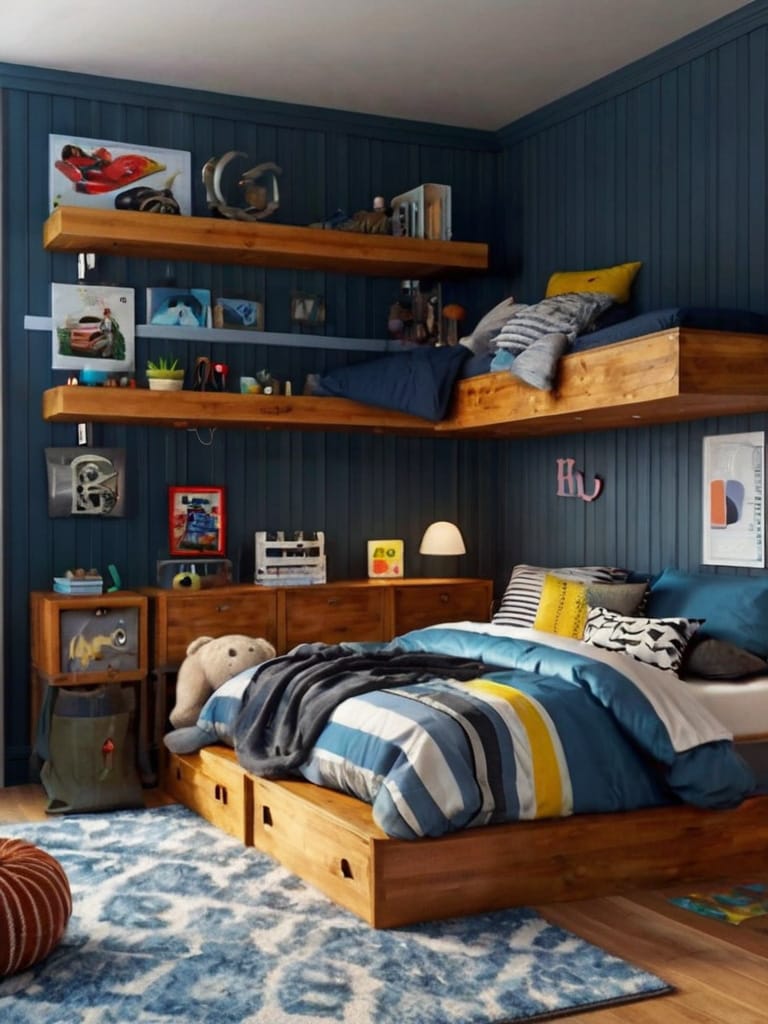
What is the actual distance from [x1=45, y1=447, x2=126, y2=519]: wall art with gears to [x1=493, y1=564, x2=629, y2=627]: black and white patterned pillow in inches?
67.1

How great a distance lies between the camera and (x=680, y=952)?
342cm

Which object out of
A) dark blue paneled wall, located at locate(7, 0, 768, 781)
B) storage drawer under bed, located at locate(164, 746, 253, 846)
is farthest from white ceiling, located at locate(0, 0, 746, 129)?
storage drawer under bed, located at locate(164, 746, 253, 846)

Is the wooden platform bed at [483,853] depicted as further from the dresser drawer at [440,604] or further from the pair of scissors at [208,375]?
the pair of scissors at [208,375]

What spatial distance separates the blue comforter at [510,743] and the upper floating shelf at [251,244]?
6.92 ft

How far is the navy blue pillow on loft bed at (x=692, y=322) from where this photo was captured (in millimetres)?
4375

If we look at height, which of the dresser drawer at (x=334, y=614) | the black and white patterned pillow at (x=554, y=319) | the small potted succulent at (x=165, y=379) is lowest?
the dresser drawer at (x=334, y=614)

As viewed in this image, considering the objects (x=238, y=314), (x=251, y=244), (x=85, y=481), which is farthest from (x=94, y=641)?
(x=251, y=244)

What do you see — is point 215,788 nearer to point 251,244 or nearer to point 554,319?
point 554,319

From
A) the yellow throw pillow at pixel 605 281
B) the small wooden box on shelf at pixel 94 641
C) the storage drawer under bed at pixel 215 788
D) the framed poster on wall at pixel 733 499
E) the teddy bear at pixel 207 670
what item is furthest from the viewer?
the yellow throw pillow at pixel 605 281

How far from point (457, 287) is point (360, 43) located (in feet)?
4.88

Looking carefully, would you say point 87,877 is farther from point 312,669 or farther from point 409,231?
point 409,231

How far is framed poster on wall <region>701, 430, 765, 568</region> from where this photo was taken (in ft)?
16.2

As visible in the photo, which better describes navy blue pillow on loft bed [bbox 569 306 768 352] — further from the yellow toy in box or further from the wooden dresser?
the yellow toy in box

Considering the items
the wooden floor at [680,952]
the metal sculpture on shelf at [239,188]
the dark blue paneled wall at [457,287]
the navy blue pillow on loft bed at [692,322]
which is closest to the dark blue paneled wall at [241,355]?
the dark blue paneled wall at [457,287]
